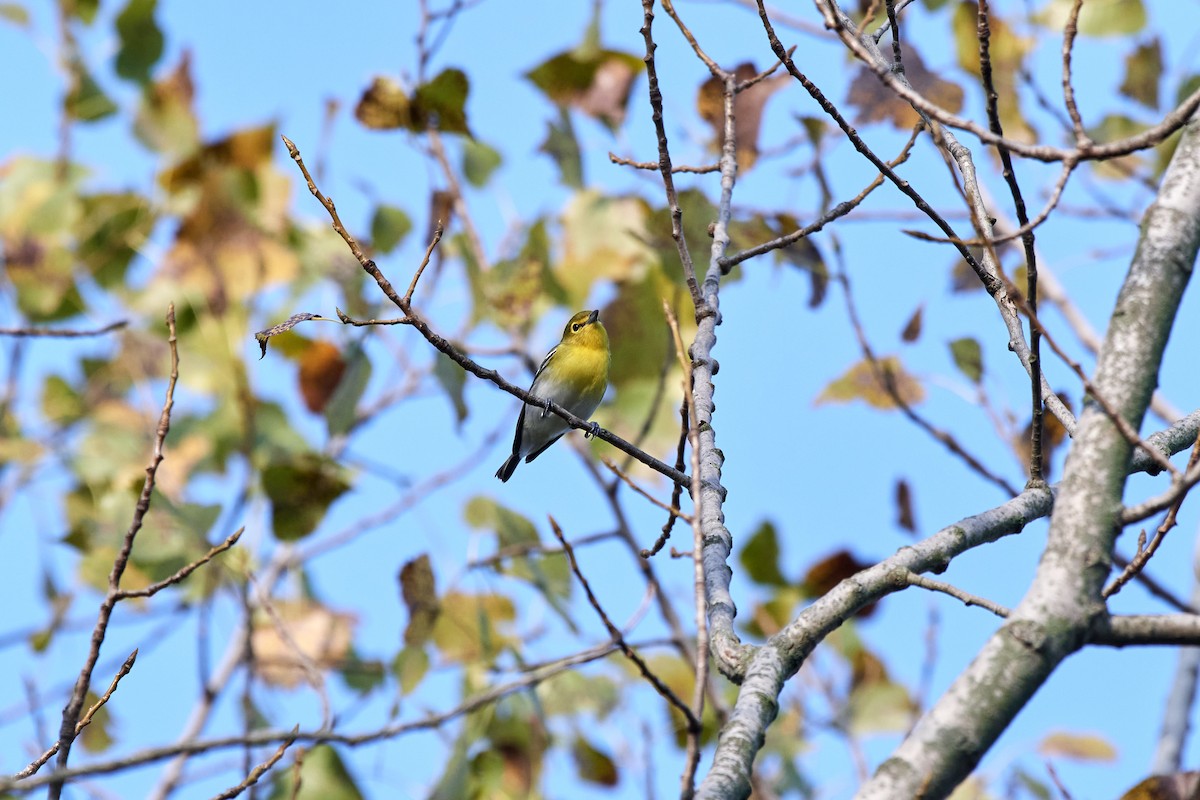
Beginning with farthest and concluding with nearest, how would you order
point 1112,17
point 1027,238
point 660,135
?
point 1112,17, point 660,135, point 1027,238

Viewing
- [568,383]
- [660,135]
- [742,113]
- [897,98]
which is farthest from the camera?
[568,383]

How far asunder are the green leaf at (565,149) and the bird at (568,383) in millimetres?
914

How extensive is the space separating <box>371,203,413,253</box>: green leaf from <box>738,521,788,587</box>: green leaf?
2.67m

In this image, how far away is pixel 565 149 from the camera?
558 cm

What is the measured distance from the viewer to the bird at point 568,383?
662 cm

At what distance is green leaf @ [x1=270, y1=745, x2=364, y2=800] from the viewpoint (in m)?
4.53

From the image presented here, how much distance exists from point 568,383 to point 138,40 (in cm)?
307

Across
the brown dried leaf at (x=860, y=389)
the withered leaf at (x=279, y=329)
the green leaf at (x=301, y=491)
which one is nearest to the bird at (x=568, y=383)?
the brown dried leaf at (x=860, y=389)

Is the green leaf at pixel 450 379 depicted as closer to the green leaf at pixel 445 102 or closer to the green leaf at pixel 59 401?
the green leaf at pixel 445 102

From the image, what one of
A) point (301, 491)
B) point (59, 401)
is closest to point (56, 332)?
point (301, 491)

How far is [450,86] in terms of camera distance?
4.41 metres

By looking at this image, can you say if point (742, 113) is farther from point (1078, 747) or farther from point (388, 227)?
point (1078, 747)

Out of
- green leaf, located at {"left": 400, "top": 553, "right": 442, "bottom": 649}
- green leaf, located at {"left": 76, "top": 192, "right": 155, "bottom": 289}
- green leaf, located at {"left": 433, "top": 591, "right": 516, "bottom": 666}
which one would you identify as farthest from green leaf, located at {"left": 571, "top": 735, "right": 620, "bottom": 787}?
green leaf, located at {"left": 76, "top": 192, "right": 155, "bottom": 289}

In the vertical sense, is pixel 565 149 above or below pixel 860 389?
above
